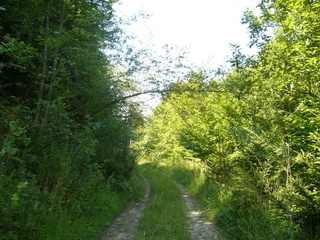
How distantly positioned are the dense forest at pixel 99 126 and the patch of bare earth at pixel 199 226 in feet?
1.08

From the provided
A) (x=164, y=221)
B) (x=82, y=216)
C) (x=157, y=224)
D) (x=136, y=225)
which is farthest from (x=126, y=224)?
(x=82, y=216)

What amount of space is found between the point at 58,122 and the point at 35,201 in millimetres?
2035

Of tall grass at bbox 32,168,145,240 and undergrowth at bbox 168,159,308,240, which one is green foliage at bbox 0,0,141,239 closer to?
tall grass at bbox 32,168,145,240

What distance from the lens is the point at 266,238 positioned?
14.9 feet

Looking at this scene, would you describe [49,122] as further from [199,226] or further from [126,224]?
[199,226]

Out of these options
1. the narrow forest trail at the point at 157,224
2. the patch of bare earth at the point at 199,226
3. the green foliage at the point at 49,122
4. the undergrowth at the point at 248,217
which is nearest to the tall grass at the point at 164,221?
the narrow forest trail at the point at 157,224

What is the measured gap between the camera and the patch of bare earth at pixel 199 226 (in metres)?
5.65

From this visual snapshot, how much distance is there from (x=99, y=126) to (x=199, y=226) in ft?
12.3

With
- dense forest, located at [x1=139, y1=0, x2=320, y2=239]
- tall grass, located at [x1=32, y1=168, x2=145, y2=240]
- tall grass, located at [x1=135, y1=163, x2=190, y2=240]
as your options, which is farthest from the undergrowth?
tall grass, located at [x1=32, y1=168, x2=145, y2=240]

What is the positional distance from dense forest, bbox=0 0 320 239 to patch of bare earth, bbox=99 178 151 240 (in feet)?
0.90

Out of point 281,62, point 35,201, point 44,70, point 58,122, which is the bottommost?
point 35,201

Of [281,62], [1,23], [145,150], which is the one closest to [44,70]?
[1,23]

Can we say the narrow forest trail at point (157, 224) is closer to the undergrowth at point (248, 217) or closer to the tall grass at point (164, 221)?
the tall grass at point (164, 221)

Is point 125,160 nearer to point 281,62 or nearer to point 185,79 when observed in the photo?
point 185,79
